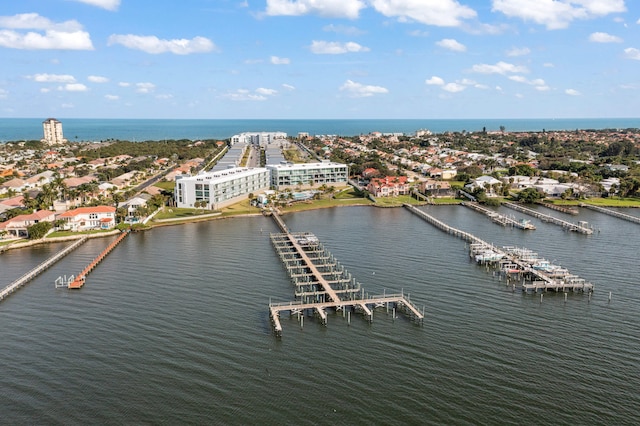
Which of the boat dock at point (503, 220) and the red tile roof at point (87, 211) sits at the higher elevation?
the red tile roof at point (87, 211)

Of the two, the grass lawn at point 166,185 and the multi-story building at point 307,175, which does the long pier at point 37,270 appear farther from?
the multi-story building at point 307,175

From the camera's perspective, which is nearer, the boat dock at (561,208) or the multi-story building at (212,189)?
the boat dock at (561,208)

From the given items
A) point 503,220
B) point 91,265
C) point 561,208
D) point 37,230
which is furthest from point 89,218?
point 561,208

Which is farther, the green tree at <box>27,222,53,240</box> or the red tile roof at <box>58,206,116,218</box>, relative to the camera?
the red tile roof at <box>58,206,116,218</box>

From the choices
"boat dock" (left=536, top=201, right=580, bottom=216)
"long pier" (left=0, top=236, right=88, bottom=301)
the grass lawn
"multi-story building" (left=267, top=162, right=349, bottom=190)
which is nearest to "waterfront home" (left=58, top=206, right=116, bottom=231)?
"long pier" (left=0, top=236, right=88, bottom=301)

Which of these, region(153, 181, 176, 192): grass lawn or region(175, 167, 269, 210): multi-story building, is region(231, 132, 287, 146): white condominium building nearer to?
region(153, 181, 176, 192): grass lawn

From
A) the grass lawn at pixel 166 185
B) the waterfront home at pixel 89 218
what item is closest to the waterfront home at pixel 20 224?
the waterfront home at pixel 89 218
